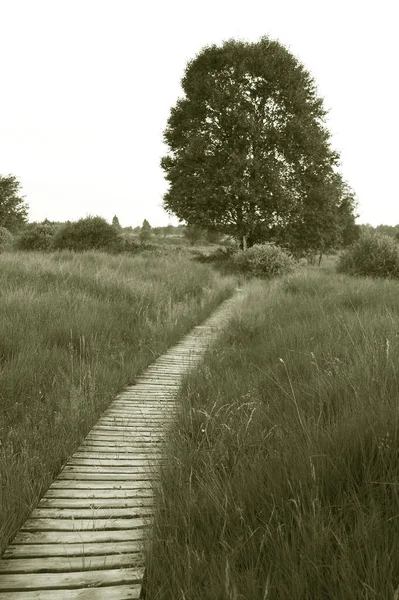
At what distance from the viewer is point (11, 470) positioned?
2689mm

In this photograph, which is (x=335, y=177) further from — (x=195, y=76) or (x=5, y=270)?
(x=5, y=270)

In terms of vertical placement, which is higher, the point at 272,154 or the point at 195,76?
the point at 195,76

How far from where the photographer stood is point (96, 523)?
8.17 feet

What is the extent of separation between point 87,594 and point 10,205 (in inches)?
1594

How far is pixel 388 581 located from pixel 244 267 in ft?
59.1

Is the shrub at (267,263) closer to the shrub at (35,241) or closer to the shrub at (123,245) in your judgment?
the shrub at (123,245)

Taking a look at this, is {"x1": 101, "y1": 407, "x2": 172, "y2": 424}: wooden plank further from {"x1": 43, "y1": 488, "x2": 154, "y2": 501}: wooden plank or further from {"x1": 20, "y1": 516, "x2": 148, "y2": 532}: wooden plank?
{"x1": 20, "y1": 516, "x2": 148, "y2": 532}: wooden plank

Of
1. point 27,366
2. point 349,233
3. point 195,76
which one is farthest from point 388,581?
point 349,233

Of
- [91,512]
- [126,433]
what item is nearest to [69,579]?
[91,512]

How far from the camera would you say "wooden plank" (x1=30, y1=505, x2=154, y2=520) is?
255 cm

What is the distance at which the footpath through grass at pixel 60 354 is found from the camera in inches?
115

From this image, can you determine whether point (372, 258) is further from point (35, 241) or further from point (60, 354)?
point (35, 241)

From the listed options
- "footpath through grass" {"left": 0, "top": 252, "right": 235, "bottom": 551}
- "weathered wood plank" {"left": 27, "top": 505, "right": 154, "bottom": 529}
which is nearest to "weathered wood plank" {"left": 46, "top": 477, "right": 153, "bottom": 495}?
"footpath through grass" {"left": 0, "top": 252, "right": 235, "bottom": 551}

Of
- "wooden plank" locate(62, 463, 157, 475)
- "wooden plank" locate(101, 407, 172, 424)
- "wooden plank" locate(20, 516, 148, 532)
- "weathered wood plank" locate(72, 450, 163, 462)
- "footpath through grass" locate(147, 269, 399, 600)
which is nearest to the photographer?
"footpath through grass" locate(147, 269, 399, 600)
